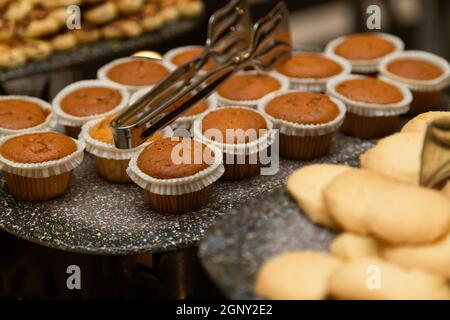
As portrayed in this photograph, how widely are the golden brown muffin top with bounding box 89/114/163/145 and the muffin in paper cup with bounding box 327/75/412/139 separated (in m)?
0.67

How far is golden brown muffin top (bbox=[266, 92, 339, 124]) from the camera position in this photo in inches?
82.0

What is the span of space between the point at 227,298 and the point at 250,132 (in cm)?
104

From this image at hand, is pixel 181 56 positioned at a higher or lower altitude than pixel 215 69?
lower

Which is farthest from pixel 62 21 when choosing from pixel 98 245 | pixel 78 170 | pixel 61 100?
pixel 98 245

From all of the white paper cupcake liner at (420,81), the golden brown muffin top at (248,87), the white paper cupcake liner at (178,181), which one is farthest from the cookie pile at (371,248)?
the white paper cupcake liner at (420,81)

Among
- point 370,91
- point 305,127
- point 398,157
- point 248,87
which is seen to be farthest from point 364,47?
point 398,157

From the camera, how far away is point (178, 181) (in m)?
1.77

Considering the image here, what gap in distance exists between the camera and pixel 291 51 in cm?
248

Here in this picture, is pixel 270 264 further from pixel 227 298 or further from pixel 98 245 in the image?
pixel 98 245

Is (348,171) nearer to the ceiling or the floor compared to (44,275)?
nearer to the ceiling

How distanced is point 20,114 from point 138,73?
0.48 meters

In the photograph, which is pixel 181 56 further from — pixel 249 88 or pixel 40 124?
pixel 40 124

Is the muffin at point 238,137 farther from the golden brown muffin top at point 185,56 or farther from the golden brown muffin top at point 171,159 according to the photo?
the golden brown muffin top at point 185,56

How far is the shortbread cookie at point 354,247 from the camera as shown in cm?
103
